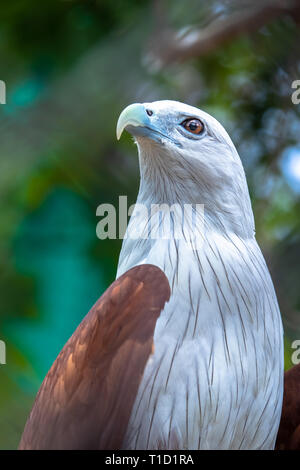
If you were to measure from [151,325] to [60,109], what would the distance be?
233 centimetres

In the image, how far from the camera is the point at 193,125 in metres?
2.71

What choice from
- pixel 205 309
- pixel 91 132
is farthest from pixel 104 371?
pixel 91 132

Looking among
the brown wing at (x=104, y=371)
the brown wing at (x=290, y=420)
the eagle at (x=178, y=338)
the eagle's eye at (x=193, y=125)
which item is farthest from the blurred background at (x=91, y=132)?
the brown wing at (x=104, y=371)

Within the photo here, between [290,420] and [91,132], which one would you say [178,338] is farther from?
[91,132]

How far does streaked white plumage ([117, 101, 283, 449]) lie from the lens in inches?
86.4

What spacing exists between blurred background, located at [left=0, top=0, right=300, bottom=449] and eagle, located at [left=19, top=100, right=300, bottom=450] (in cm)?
174

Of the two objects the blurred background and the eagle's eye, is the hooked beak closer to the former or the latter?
the eagle's eye

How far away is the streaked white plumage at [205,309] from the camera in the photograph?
7.20 feet

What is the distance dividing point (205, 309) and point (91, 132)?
A: 2463 millimetres

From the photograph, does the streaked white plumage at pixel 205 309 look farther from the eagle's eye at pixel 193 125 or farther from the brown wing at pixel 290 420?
the brown wing at pixel 290 420

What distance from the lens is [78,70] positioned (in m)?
4.23

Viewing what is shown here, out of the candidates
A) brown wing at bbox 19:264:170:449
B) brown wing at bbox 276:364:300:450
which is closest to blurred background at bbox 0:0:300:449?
brown wing at bbox 276:364:300:450
